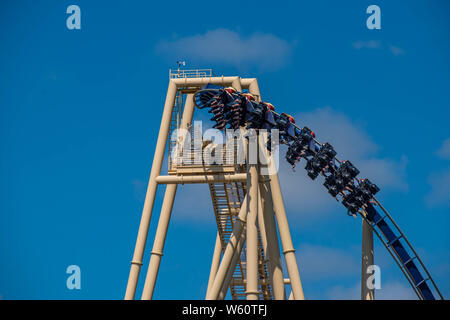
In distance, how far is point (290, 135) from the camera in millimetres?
38250

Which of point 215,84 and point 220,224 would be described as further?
point 220,224

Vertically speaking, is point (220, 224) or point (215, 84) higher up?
point (215, 84)

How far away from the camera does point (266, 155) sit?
37781 millimetres

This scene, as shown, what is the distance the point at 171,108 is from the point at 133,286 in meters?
8.37
